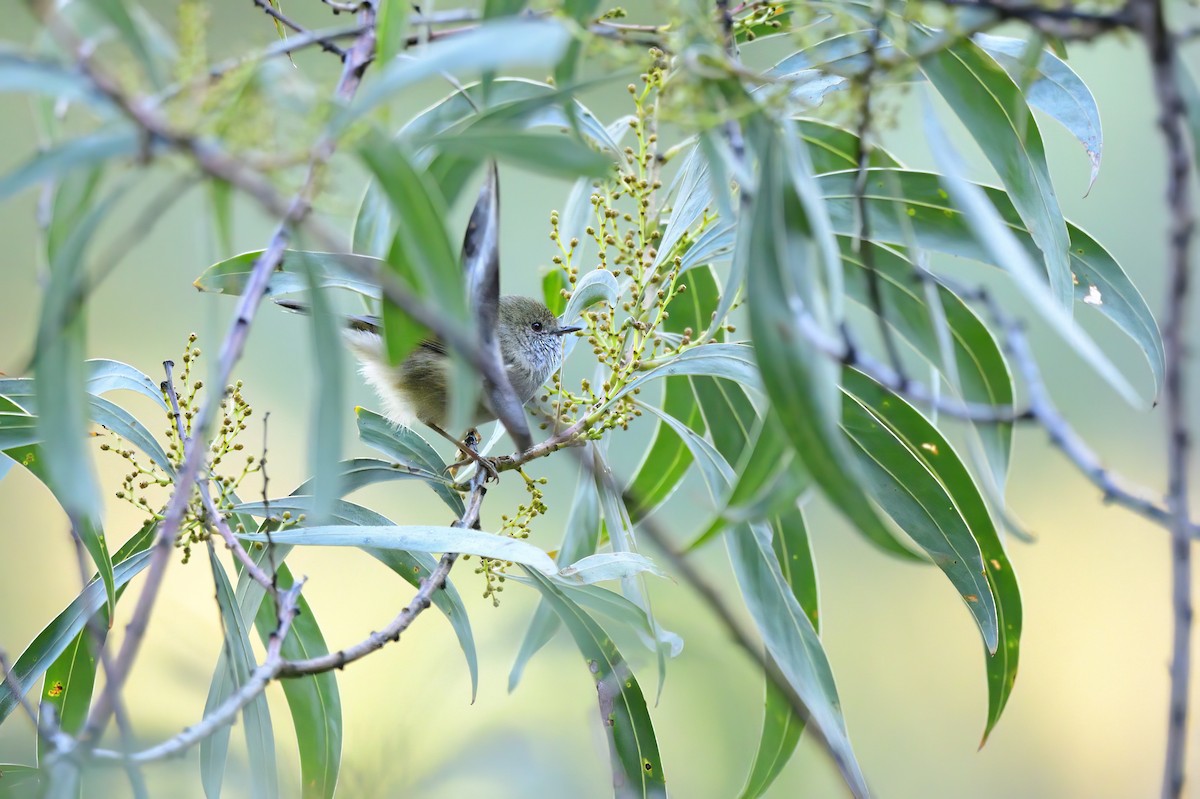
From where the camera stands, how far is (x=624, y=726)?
1181mm

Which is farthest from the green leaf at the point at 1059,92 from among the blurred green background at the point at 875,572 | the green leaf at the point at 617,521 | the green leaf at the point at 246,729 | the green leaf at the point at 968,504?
the blurred green background at the point at 875,572

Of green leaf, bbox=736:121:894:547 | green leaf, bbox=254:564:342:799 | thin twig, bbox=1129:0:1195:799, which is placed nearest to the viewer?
thin twig, bbox=1129:0:1195:799

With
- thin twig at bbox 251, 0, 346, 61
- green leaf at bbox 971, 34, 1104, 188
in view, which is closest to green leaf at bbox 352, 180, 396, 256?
thin twig at bbox 251, 0, 346, 61

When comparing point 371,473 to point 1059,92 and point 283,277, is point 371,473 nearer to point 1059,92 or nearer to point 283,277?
point 283,277

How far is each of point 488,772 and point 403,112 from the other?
1.93 meters

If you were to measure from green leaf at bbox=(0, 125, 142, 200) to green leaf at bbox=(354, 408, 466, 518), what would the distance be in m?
0.74

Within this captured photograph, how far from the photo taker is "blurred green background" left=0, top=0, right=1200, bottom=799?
276 centimetres

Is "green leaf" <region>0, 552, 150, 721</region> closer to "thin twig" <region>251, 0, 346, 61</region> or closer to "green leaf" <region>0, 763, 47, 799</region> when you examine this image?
"green leaf" <region>0, 763, 47, 799</region>

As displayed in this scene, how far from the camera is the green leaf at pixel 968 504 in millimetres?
1118

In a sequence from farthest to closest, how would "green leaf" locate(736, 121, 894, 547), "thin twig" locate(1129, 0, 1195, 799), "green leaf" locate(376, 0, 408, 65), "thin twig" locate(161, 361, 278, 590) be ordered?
"thin twig" locate(161, 361, 278, 590) → "green leaf" locate(376, 0, 408, 65) → "green leaf" locate(736, 121, 894, 547) → "thin twig" locate(1129, 0, 1195, 799)

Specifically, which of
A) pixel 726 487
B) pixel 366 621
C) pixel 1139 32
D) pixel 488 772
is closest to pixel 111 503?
pixel 366 621

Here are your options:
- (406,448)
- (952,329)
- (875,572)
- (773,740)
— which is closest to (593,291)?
(406,448)

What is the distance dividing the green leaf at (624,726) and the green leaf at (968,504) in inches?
15.1

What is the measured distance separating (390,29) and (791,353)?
0.43m
